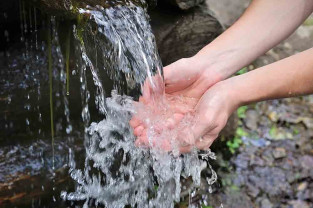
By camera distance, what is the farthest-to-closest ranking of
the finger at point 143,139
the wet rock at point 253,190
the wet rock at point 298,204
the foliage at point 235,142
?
the foliage at point 235,142
the wet rock at point 253,190
the wet rock at point 298,204
the finger at point 143,139

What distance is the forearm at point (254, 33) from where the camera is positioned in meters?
2.44

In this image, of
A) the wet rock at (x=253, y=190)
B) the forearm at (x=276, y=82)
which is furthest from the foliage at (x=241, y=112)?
the forearm at (x=276, y=82)

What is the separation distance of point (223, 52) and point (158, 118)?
1.98 ft

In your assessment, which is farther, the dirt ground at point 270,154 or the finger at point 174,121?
the dirt ground at point 270,154

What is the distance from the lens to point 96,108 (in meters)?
3.07

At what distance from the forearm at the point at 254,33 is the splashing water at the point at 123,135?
34 centimetres

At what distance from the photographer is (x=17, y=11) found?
2971 mm

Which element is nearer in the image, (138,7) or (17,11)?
(138,7)

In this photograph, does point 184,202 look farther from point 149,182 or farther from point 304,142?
point 304,142

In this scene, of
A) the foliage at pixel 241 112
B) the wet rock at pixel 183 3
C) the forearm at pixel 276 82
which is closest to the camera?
the forearm at pixel 276 82

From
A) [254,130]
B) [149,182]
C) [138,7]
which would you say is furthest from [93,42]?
[254,130]

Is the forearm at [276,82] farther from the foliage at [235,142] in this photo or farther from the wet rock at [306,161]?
the wet rock at [306,161]

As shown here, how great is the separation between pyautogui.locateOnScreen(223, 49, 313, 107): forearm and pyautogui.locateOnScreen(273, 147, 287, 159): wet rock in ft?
5.94

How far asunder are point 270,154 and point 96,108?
1.78 m
